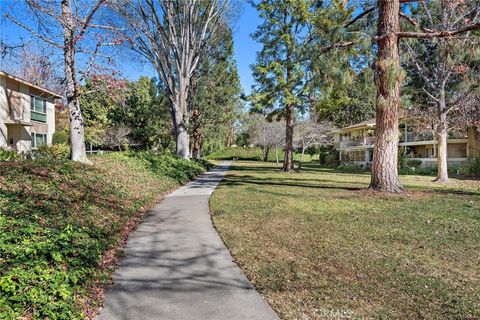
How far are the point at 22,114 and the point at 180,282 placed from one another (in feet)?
72.7

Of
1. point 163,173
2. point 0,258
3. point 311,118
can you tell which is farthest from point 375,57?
point 311,118

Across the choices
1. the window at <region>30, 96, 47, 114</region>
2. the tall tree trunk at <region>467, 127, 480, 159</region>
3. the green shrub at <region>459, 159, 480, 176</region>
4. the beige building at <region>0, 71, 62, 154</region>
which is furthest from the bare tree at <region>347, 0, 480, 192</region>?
the window at <region>30, 96, 47, 114</region>

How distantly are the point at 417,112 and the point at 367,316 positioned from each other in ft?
67.8

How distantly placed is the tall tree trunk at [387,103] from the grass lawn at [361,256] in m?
1.75

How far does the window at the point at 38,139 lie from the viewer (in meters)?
23.0

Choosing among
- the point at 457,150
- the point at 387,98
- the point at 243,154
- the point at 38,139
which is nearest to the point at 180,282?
the point at 387,98

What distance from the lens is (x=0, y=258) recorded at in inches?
141

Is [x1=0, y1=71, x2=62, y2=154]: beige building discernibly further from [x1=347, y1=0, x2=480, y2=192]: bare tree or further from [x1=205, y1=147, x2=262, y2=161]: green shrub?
[x1=205, y1=147, x2=262, y2=161]: green shrub

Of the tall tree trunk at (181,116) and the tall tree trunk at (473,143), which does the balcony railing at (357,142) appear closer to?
the tall tree trunk at (473,143)

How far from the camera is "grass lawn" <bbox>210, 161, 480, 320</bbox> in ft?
11.5

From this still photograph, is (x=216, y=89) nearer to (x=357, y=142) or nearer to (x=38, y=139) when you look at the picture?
(x=38, y=139)

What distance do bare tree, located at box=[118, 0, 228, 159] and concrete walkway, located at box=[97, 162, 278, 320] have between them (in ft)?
50.1

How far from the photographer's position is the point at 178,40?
2117 centimetres

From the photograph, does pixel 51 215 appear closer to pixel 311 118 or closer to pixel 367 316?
pixel 367 316
